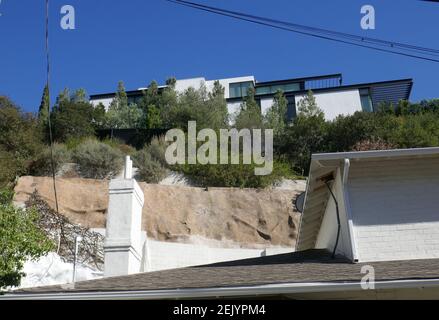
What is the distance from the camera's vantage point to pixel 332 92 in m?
44.0

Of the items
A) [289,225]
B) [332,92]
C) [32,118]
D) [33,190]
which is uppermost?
[332,92]

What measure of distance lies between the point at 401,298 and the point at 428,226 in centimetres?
209

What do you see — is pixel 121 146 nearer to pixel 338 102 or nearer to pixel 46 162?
pixel 46 162

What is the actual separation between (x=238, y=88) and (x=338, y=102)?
35.1 ft

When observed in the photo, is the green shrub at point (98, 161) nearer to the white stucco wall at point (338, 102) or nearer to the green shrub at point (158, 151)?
the green shrub at point (158, 151)

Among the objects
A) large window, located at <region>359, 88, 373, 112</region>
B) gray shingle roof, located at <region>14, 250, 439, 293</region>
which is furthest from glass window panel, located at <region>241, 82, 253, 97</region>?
gray shingle roof, located at <region>14, 250, 439, 293</region>

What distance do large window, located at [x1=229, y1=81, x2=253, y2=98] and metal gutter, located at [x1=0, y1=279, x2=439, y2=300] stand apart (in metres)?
43.8

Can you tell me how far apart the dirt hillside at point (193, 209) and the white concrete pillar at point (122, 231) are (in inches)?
586

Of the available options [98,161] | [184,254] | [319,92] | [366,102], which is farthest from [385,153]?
[366,102]

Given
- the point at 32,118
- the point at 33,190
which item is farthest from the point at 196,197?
the point at 32,118

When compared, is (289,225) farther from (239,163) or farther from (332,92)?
(332,92)

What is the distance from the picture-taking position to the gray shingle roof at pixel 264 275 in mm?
6841

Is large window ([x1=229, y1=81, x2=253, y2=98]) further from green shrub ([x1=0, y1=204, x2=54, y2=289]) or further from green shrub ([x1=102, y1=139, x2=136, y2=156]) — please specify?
green shrub ([x1=0, y1=204, x2=54, y2=289])

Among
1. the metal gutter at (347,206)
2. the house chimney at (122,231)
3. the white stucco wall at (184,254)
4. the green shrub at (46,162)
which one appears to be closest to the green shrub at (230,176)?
the white stucco wall at (184,254)
